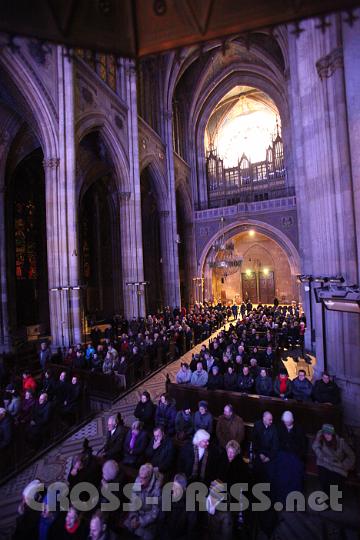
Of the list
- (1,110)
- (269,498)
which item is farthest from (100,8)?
(1,110)

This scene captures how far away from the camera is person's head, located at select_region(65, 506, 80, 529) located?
291 cm

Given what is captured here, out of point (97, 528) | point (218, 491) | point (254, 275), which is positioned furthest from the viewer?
point (254, 275)

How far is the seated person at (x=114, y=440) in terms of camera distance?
466 centimetres

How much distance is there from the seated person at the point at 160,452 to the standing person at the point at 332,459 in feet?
6.19

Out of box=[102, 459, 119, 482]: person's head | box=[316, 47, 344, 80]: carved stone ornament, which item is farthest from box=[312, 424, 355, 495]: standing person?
box=[316, 47, 344, 80]: carved stone ornament

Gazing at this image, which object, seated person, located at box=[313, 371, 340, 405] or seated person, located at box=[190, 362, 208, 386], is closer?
seated person, located at box=[313, 371, 340, 405]

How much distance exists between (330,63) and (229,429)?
7271 mm

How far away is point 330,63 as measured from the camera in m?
6.49

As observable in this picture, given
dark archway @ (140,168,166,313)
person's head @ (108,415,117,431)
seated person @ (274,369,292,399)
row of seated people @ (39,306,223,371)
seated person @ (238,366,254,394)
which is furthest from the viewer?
dark archway @ (140,168,166,313)

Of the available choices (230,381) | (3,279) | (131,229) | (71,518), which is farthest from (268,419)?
(3,279)

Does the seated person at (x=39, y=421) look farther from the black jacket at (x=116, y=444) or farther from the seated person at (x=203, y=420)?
the seated person at (x=203, y=420)

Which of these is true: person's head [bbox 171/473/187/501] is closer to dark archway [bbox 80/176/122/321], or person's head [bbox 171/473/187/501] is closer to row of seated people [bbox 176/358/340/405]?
row of seated people [bbox 176/358/340/405]

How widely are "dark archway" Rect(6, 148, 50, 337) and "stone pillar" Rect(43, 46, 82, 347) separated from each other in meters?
5.38

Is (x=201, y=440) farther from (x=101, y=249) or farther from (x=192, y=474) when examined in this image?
(x=101, y=249)
